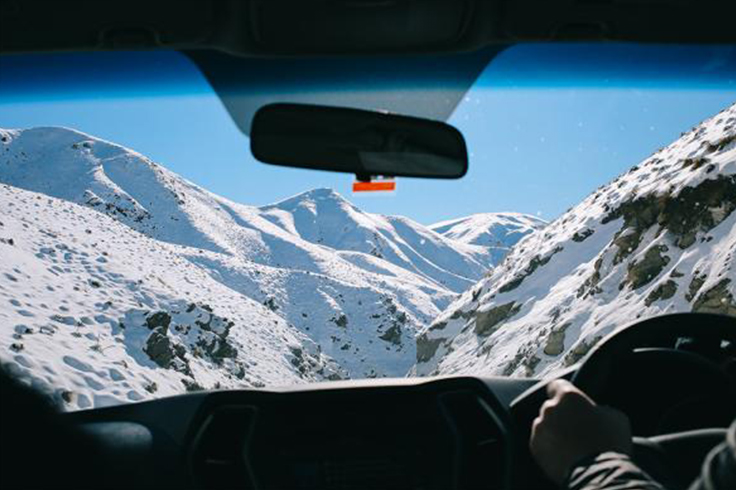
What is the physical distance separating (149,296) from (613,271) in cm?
2945

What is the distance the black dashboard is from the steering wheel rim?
398mm

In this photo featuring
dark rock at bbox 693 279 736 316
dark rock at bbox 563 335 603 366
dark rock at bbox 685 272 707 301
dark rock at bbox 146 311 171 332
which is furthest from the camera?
dark rock at bbox 146 311 171 332

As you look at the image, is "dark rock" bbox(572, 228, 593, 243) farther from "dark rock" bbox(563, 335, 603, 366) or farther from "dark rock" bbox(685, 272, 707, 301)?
"dark rock" bbox(685, 272, 707, 301)

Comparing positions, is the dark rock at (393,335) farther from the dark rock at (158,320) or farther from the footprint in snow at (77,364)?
the footprint in snow at (77,364)

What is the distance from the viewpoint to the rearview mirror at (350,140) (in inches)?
105

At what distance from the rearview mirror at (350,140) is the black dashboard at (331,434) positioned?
0.96 meters

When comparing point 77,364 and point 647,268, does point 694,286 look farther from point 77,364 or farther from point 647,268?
point 77,364

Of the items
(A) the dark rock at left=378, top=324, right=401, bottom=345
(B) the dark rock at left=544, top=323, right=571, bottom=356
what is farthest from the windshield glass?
(A) the dark rock at left=378, top=324, right=401, bottom=345

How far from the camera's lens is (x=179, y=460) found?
2.61m

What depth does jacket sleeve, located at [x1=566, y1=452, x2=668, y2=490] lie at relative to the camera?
1.54m

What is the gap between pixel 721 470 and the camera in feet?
3.76

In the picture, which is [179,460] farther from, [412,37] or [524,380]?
[412,37]

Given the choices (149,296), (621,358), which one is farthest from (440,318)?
(621,358)

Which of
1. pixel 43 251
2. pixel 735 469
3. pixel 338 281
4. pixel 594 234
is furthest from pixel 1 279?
pixel 338 281
